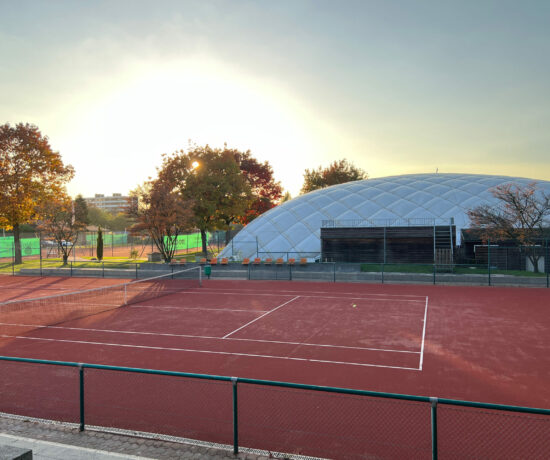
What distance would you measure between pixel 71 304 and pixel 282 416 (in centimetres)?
1804

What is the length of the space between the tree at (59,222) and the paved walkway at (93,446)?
38.5 m

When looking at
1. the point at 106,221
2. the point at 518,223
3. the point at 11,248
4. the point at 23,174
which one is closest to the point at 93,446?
the point at 518,223

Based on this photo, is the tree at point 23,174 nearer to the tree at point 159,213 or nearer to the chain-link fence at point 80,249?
the chain-link fence at point 80,249

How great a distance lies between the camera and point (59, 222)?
44594 millimetres

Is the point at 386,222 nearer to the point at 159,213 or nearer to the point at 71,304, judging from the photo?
the point at 159,213

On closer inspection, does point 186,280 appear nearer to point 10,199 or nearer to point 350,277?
point 350,277

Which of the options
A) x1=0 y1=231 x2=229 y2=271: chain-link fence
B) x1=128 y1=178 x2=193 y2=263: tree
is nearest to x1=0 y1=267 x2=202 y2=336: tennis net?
x1=128 y1=178 x2=193 y2=263: tree

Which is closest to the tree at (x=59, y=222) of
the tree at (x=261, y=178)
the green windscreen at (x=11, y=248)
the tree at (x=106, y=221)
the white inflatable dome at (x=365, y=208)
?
the green windscreen at (x=11, y=248)

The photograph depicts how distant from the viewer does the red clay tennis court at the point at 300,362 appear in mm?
7984

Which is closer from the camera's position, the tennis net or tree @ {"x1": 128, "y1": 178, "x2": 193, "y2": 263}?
the tennis net

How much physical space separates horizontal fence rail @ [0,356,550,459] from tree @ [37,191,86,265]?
121 ft

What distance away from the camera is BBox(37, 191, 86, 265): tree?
44.0m

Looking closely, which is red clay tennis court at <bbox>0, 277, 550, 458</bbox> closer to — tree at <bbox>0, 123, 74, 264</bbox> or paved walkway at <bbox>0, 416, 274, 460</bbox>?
paved walkway at <bbox>0, 416, 274, 460</bbox>

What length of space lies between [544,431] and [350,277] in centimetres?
2266
